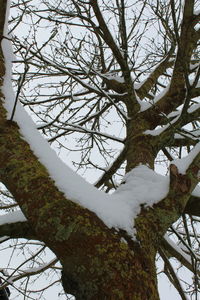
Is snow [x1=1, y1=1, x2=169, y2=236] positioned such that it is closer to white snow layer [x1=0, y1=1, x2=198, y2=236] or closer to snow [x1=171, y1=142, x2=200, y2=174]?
white snow layer [x1=0, y1=1, x2=198, y2=236]

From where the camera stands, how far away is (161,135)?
7.64 ft

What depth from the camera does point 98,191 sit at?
157cm

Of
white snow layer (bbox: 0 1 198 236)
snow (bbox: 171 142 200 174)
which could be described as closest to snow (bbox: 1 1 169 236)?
white snow layer (bbox: 0 1 198 236)

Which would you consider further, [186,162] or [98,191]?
[186,162]

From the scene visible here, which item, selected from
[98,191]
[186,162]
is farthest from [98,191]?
[186,162]

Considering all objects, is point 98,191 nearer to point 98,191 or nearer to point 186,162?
point 98,191

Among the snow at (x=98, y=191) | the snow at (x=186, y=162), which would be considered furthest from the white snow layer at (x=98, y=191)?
the snow at (x=186, y=162)

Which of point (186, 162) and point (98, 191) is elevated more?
point (186, 162)

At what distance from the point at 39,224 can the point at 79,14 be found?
2986mm

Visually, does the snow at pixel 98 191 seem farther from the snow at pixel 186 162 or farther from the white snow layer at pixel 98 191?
the snow at pixel 186 162

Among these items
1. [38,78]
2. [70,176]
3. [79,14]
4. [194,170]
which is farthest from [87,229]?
[38,78]

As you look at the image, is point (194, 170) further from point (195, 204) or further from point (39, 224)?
point (39, 224)

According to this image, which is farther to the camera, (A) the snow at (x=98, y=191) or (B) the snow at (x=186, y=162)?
(B) the snow at (x=186, y=162)

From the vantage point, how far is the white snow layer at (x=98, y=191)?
1.42 metres
